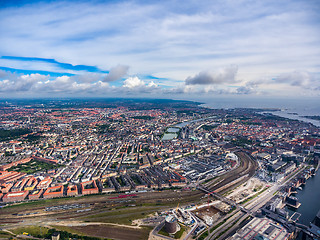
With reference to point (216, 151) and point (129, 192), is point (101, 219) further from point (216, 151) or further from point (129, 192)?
point (216, 151)

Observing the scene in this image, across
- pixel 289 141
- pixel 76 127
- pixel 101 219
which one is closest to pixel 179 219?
pixel 101 219

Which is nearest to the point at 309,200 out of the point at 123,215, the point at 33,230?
the point at 123,215

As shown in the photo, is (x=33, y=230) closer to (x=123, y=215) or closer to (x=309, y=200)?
(x=123, y=215)

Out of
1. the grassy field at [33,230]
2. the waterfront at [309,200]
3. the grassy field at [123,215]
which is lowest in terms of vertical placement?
the waterfront at [309,200]

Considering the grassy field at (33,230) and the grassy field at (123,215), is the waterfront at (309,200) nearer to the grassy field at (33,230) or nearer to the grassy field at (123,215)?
the grassy field at (123,215)

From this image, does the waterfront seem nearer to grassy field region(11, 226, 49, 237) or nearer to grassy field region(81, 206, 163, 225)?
grassy field region(81, 206, 163, 225)

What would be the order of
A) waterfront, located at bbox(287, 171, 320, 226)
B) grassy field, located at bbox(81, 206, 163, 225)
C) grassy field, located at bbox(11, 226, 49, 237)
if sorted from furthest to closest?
waterfront, located at bbox(287, 171, 320, 226), grassy field, located at bbox(81, 206, 163, 225), grassy field, located at bbox(11, 226, 49, 237)

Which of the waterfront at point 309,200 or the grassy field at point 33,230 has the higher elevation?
the grassy field at point 33,230

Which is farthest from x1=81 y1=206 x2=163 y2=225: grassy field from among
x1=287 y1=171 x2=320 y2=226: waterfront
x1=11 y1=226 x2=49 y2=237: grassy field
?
x1=287 y1=171 x2=320 y2=226: waterfront

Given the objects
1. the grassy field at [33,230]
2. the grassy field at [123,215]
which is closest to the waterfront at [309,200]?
the grassy field at [123,215]
